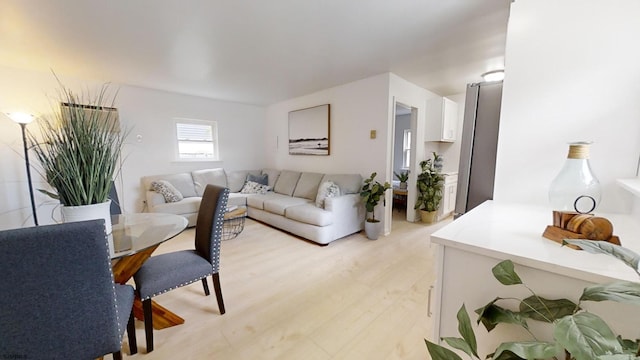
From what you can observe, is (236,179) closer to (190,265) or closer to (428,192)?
(190,265)

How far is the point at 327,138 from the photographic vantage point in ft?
13.8

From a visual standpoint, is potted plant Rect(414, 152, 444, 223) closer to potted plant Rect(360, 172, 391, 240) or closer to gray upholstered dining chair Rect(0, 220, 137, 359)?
potted plant Rect(360, 172, 391, 240)

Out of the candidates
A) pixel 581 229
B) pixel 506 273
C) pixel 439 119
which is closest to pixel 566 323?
pixel 506 273

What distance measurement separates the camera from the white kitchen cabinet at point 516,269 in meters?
0.61

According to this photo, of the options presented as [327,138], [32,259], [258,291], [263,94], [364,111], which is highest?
[263,94]

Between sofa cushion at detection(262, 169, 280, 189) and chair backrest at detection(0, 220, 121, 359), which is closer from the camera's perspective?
chair backrest at detection(0, 220, 121, 359)

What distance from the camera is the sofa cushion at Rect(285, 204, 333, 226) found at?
313cm

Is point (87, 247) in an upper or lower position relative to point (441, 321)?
upper

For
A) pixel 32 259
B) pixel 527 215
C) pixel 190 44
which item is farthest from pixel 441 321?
pixel 190 44

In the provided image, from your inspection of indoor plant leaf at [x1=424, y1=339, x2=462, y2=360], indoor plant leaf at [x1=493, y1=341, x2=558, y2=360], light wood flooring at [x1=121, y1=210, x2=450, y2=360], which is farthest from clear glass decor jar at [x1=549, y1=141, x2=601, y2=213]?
light wood flooring at [x1=121, y1=210, x2=450, y2=360]

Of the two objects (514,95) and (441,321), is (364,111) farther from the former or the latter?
(441,321)

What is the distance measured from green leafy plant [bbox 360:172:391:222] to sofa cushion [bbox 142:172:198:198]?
9.85ft

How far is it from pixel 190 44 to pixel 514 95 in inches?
110

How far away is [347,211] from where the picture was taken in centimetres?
342
